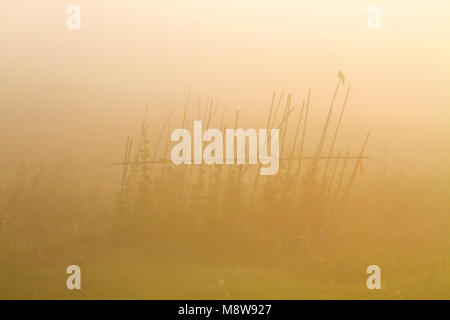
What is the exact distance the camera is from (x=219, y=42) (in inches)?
211

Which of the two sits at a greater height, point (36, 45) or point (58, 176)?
point (36, 45)

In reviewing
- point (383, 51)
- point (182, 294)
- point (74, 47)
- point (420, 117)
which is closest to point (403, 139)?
point (420, 117)

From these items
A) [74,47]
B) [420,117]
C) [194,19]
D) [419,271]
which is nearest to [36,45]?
[74,47]

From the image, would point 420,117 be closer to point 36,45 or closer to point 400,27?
point 400,27

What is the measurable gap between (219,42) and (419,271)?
96.1 inches

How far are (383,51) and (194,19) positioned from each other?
1545 millimetres

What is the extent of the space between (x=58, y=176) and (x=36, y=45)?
107 cm
